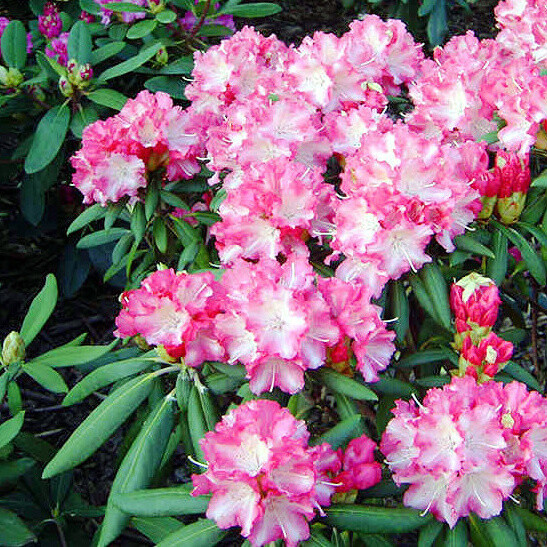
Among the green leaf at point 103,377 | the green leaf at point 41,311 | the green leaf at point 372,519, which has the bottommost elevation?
the green leaf at point 41,311

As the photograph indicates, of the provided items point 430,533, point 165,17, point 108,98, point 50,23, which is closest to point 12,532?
point 430,533

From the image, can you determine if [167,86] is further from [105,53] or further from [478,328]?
[478,328]

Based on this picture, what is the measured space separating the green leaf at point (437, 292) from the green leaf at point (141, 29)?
1186 millimetres

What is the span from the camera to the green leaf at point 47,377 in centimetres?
136

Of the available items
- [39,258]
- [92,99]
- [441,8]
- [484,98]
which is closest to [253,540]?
[484,98]

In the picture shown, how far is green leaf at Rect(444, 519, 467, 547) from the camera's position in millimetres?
1025

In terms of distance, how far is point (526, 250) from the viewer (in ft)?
4.32

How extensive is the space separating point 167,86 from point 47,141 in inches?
15.2

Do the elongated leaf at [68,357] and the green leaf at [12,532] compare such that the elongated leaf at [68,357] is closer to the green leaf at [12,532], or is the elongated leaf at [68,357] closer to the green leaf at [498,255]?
the green leaf at [12,532]

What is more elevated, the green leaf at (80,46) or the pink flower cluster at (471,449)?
the green leaf at (80,46)

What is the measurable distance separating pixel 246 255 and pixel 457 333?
37 cm

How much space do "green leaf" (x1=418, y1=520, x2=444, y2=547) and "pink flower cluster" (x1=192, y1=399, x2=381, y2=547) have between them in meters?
0.19

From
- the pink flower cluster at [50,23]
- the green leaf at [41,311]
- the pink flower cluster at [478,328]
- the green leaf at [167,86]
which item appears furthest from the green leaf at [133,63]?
the pink flower cluster at [478,328]

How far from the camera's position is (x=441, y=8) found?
3346 mm
